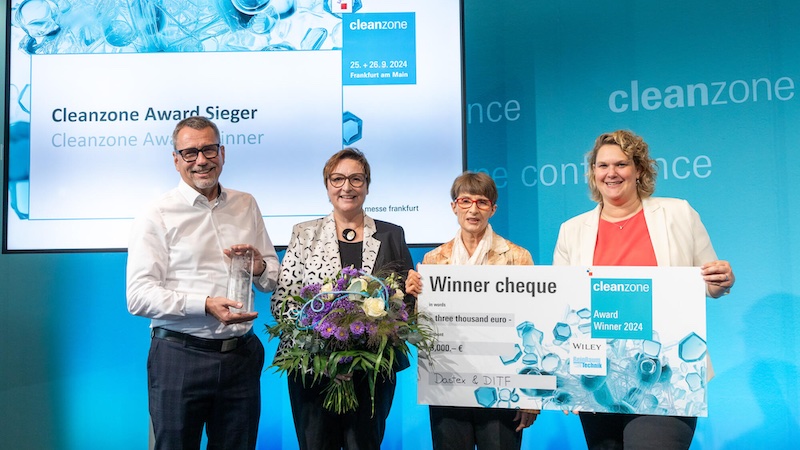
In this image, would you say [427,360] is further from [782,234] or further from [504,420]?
[782,234]

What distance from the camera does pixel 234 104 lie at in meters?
3.95

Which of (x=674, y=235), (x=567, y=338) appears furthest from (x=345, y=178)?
(x=674, y=235)

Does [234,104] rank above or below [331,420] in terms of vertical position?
above

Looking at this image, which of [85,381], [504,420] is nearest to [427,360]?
[504,420]

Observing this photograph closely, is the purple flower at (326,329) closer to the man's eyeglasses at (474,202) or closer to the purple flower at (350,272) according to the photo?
the purple flower at (350,272)

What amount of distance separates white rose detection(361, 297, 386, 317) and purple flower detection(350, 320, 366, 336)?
4 cm

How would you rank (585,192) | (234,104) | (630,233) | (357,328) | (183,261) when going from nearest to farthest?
(357,328) → (630,233) → (183,261) → (234,104) → (585,192)

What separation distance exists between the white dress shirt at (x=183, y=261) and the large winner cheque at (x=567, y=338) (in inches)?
32.7

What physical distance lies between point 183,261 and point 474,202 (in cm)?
116

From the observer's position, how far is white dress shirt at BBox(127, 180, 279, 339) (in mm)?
2615

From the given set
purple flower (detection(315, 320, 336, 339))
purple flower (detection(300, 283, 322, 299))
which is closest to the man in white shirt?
purple flower (detection(300, 283, 322, 299))

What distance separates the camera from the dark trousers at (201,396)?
2.68 meters

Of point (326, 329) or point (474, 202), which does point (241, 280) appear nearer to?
point (326, 329)

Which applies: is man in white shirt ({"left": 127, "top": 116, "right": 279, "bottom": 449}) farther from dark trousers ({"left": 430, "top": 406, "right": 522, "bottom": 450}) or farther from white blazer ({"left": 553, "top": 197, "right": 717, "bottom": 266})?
white blazer ({"left": 553, "top": 197, "right": 717, "bottom": 266})
